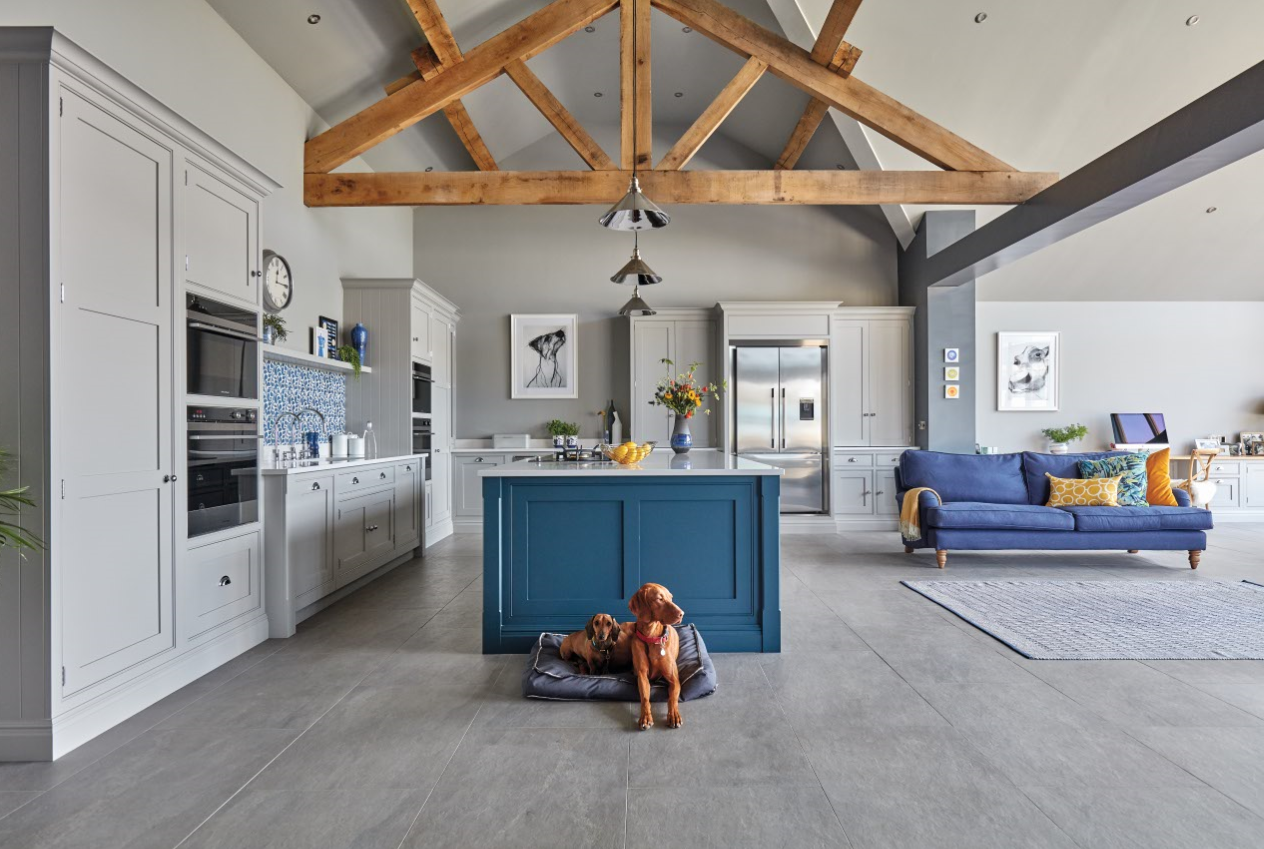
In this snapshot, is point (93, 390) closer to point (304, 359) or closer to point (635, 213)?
point (304, 359)

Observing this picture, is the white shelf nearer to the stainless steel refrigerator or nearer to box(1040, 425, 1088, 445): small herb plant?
the stainless steel refrigerator

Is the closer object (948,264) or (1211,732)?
(1211,732)

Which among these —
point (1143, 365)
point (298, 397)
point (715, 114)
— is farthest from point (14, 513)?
point (1143, 365)

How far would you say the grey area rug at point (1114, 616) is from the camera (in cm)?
312

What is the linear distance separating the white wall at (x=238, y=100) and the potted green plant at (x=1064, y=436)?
24.5 feet

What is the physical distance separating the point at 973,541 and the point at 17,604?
547 cm

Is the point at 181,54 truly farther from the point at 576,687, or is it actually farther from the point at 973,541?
the point at 973,541

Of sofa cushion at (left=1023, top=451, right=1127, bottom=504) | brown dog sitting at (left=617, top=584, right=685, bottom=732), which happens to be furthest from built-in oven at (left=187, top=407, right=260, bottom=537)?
sofa cushion at (left=1023, top=451, right=1127, bottom=504)

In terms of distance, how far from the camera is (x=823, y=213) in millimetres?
7312

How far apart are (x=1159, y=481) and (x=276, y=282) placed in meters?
6.83

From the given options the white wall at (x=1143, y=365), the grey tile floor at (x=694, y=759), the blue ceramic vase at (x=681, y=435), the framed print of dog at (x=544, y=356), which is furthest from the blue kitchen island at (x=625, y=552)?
the white wall at (x=1143, y=365)

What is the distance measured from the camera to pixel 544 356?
23.8 feet

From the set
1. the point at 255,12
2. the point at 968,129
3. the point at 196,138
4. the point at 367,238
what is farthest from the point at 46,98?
the point at 968,129

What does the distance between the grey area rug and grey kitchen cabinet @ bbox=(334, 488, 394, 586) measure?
3650 millimetres
